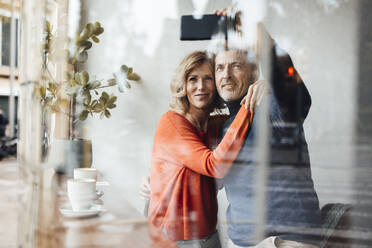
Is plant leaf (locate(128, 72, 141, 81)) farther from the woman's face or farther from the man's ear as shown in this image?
the man's ear

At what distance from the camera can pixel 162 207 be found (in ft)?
3.03

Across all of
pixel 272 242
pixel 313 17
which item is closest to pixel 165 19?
pixel 313 17

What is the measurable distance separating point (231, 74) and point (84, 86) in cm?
40

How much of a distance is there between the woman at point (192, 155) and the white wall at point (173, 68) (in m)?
0.04

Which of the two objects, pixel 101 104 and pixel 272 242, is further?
pixel 101 104

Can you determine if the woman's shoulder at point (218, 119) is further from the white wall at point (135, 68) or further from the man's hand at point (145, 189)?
the man's hand at point (145, 189)

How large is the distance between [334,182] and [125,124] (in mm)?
582

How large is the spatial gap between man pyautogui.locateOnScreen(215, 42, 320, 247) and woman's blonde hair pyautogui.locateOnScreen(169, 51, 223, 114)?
0.07 m

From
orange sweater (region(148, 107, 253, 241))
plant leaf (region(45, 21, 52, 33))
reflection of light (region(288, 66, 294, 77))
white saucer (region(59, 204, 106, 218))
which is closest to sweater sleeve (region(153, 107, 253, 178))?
orange sweater (region(148, 107, 253, 241))

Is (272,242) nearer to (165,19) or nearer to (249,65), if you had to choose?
(249,65)

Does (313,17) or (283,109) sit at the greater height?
(313,17)

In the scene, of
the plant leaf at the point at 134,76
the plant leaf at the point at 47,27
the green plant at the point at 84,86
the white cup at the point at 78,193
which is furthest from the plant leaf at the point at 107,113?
the plant leaf at the point at 47,27

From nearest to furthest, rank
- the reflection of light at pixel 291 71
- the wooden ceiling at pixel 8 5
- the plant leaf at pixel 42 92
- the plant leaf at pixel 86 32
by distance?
the plant leaf at pixel 42 92, the wooden ceiling at pixel 8 5, the reflection of light at pixel 291 71, the plant leaf at pixel 86 32

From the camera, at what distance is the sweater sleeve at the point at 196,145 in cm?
79
